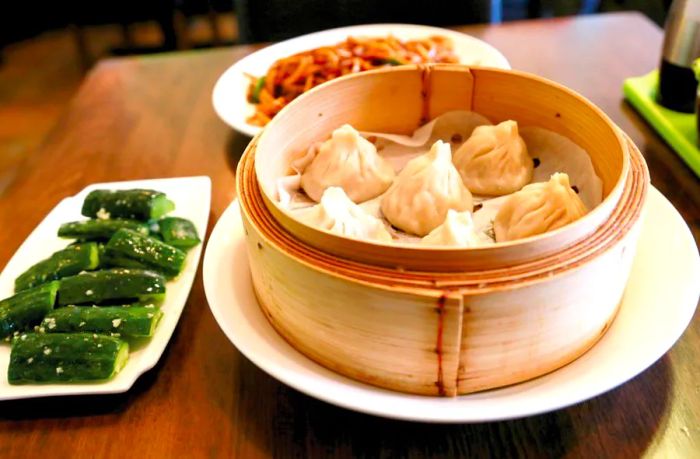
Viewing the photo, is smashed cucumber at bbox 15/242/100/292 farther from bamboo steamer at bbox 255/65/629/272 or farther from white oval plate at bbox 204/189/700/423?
bamboo steamer at bbox 255/65/629/272

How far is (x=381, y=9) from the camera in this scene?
257cm

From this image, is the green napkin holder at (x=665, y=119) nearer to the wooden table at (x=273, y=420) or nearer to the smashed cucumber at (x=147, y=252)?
the wooden table at (x=273, y=420)

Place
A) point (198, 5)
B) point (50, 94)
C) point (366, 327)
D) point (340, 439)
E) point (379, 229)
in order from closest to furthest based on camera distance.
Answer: point (366, 327)
point (340, 439)
point (379, 229)
point (50, 94)
point (198, 5)

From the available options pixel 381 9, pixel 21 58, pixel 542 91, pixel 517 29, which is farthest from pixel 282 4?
pixel 21 58

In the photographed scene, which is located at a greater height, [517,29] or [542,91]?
[542,91]

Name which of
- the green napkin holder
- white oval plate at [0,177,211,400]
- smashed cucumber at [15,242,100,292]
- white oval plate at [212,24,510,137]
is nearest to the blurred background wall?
white oval plate at [212,24,510,137]

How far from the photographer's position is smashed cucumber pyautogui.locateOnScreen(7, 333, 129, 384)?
1.03 m

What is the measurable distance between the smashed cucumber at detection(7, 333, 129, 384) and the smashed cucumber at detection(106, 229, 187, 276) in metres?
0.22

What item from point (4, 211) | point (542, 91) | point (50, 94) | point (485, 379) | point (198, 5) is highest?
point (542, 91)

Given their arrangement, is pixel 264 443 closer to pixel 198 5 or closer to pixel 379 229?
pixel 379 229

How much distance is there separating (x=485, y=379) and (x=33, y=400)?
2.50 feet

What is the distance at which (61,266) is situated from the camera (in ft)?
4.17

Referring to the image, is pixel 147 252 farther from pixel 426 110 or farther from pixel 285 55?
pixel 285 55

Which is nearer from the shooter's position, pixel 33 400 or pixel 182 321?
pixel 33 400
